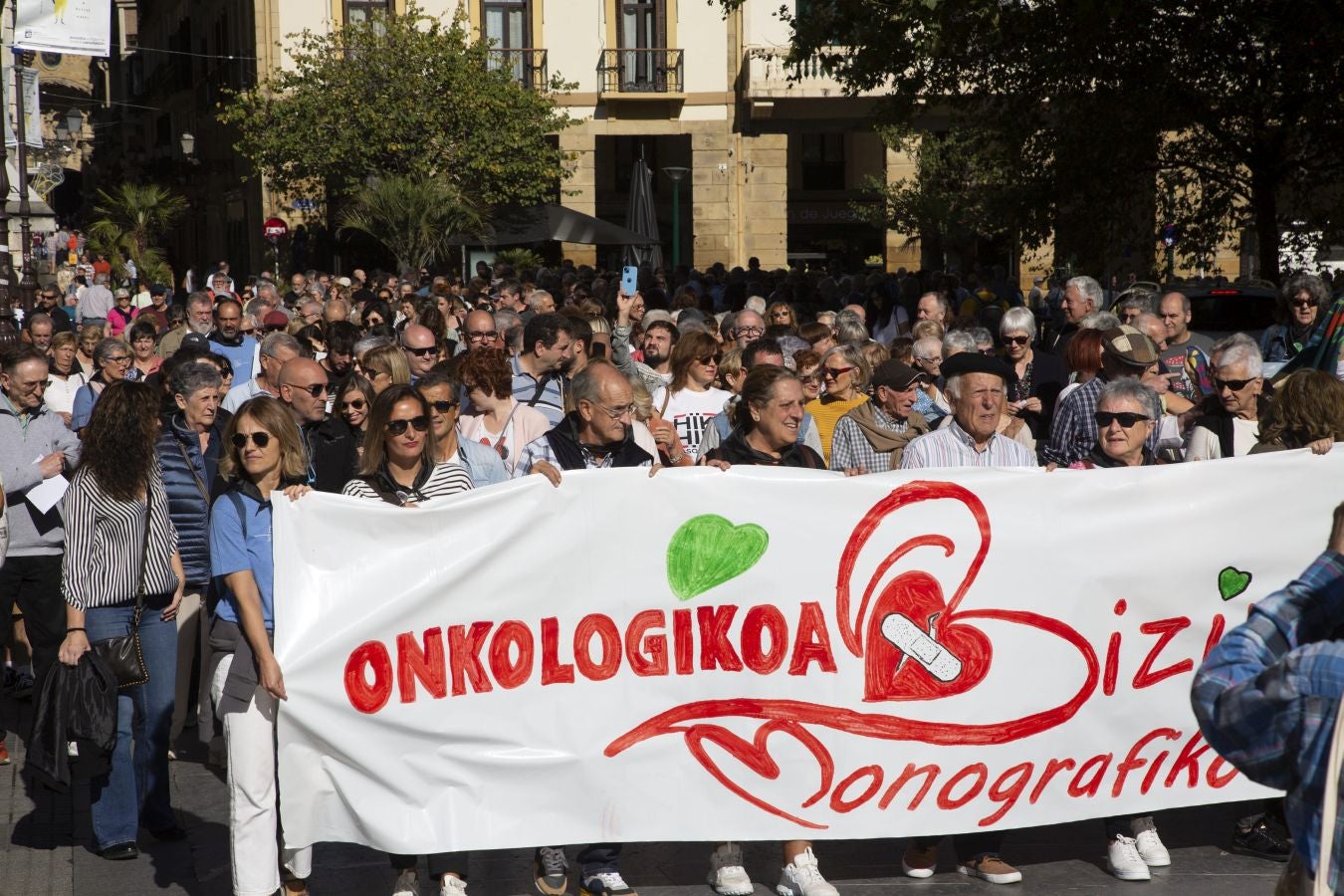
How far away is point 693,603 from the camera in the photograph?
5.37 metres

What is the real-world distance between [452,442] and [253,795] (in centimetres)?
158

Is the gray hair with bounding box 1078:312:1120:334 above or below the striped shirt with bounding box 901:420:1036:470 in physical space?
above

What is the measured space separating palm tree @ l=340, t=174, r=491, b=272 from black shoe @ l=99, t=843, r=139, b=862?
24277 millimetres

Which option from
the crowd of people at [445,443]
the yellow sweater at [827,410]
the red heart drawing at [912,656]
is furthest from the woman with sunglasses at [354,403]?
the red heart drawing at [912,656]

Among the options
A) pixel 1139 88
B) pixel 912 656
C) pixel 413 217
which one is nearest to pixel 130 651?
pixel 912 656

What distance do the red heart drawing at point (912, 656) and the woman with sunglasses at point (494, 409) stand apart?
8.01 ft

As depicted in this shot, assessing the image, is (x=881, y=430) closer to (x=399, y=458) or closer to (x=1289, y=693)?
(x=399, y=458)

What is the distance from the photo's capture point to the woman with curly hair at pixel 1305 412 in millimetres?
5973

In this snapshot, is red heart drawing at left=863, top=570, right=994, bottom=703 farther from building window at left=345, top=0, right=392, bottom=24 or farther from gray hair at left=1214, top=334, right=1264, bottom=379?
building window at left=345, top=0, right=392, bottom=24

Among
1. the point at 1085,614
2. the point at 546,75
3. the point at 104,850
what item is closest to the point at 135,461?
the point at 104,850

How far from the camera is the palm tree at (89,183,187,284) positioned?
132 ft

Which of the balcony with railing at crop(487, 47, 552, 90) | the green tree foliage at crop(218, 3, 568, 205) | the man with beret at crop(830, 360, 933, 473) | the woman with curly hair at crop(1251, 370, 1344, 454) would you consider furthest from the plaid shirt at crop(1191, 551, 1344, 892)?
the balcony with railing at crop(487, 47, 552, 90)

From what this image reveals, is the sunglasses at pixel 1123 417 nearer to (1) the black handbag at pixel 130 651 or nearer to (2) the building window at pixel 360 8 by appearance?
(1) the black handbag at pixel 130 651

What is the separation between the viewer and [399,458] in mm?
5551
